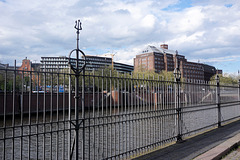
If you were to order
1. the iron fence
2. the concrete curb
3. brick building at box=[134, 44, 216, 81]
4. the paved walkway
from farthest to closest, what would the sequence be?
1. brick building at box=[134, 44, 216, 81]
2. the paved walkway
3. the concrete curb
4. the iron fence

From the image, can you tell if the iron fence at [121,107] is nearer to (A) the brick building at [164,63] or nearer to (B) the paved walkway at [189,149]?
(B) the paved walkway at [189,149]

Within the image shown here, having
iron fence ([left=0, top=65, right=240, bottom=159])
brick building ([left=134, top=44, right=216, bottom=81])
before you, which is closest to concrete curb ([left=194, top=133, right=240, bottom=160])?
iron fence ([left=0, top=65, right=240, bottom=159])

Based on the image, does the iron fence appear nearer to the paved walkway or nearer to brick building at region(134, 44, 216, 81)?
the paved walkway

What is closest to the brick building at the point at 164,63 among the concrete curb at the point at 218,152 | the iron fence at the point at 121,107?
the iron fence at the point at 121,107

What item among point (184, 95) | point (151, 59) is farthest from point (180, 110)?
point (151, 59)

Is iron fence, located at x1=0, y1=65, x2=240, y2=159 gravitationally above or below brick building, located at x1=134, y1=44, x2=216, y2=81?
below

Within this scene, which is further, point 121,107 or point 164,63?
point 164,63

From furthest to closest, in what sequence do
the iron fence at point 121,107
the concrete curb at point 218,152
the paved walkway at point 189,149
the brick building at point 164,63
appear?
the brick building at point 164,63, the paved walkway at point 189,149, the concrete curb at point 218,152, the iron fence at point 121,107

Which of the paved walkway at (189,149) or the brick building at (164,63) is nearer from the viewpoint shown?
the paved walkway at (189,149)

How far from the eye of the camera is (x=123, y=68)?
15275 cm

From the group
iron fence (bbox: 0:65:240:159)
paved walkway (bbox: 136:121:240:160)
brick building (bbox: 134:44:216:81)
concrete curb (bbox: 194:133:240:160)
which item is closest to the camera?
iron fence (bbox: 0:65:240:159)

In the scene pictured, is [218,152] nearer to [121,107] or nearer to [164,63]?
[121,107]

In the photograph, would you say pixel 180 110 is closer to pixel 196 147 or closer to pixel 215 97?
pixel 196 147

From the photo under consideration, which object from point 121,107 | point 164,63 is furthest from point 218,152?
point 164,63
